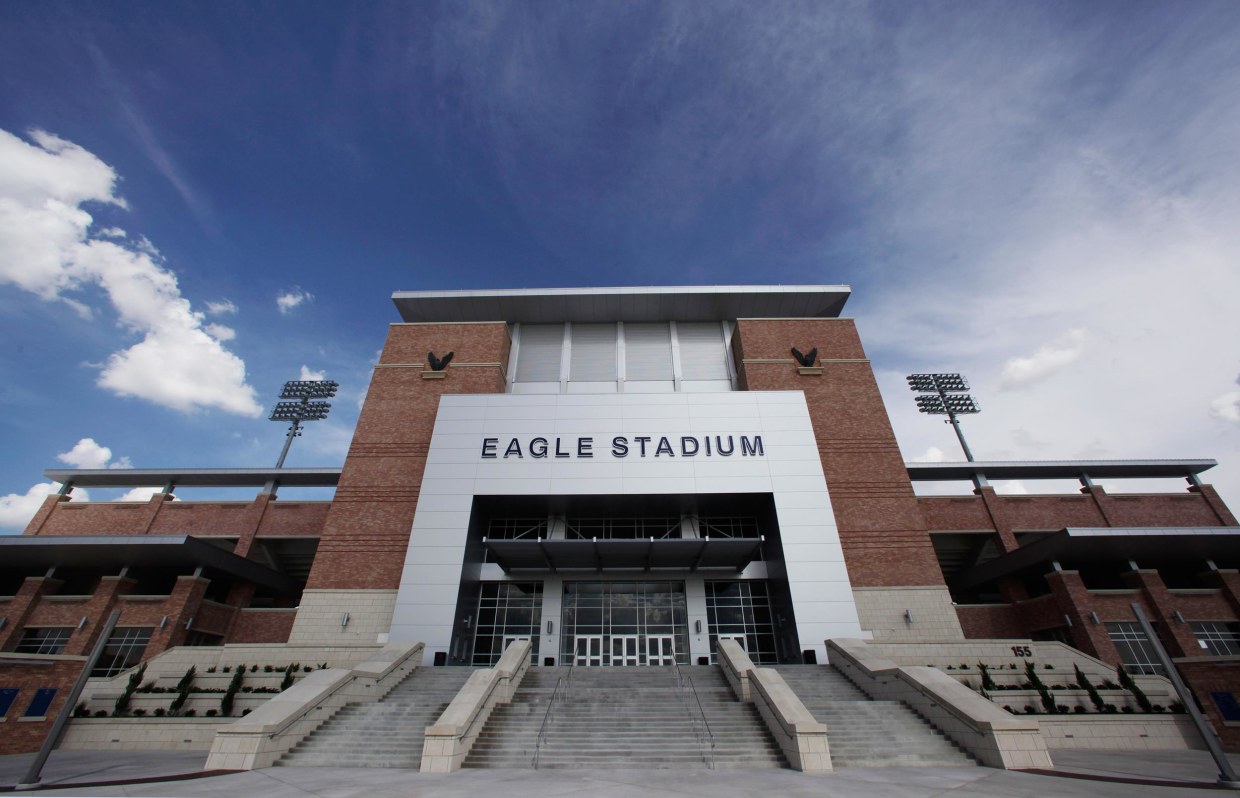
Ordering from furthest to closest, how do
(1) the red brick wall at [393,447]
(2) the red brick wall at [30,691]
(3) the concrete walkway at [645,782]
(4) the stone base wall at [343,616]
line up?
(1) the red brick wall at [393,447] < (4) the stone base wall at [343,616] < (2) the red brick wall at [30,691] < (3) the concrete walkway at [645,782]

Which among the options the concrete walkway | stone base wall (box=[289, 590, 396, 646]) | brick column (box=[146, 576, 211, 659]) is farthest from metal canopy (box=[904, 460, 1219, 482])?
brick column (box=[146, 576, 211, 659])

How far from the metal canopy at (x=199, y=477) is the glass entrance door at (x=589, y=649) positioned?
19.0m

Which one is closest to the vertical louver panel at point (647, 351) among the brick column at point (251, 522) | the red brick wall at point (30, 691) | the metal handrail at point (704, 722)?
the metal handrail at point (704, 722)

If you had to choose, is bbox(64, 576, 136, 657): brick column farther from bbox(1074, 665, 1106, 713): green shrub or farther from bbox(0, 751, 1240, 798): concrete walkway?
bbox(1074, 665, 1106, 713): green shrub

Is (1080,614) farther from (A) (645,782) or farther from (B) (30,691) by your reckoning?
(B) (30,691)

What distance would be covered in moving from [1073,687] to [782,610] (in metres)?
9.89

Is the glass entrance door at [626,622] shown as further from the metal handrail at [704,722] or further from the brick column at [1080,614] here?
the brick column at [1080,614]

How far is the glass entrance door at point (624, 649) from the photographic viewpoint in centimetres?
2419

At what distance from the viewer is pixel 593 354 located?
109 ft

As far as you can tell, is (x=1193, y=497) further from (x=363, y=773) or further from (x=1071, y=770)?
(x=363, y=773)

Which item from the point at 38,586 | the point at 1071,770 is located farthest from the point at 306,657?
the point at 1071,770

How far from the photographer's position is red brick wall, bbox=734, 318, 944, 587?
80.1ft

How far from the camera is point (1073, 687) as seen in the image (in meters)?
17.2

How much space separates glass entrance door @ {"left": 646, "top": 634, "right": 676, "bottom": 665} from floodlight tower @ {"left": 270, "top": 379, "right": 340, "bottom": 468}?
30.0 m
